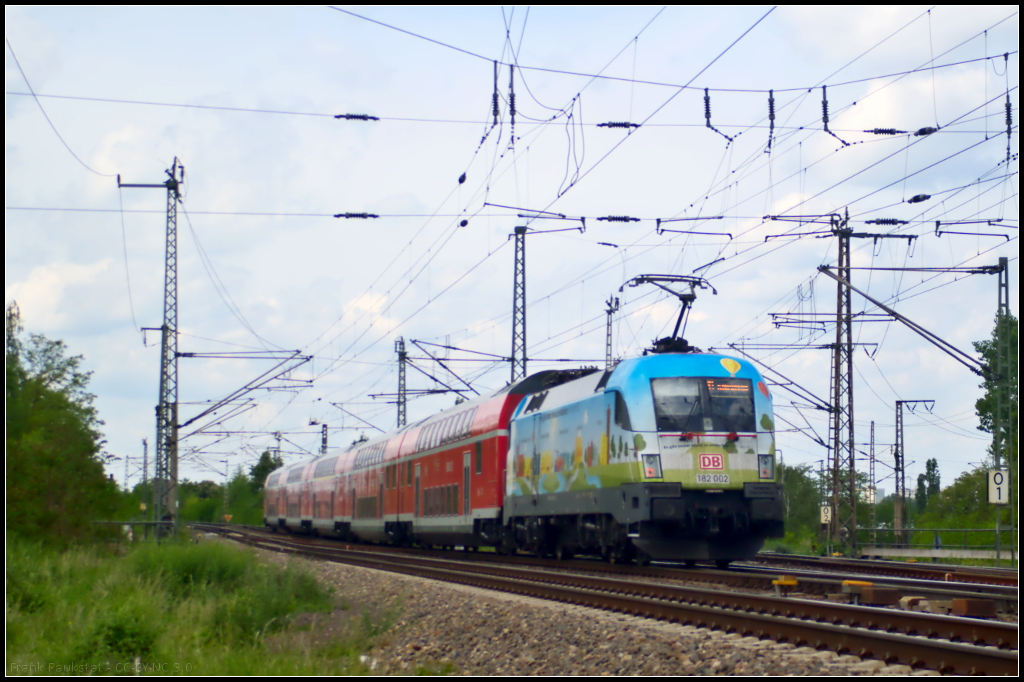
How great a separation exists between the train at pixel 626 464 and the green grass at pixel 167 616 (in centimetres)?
554

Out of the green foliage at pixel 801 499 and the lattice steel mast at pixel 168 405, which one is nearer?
the lattice steel mast at pixel 168 405

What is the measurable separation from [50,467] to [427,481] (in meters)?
11.7

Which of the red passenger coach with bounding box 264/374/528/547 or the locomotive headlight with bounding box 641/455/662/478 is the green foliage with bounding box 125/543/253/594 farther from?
the locomotive headlight with bounding box 641/455/662/478

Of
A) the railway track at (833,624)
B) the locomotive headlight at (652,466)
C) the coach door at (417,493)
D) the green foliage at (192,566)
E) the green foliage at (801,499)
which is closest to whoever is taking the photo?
the railway track at (833,624)

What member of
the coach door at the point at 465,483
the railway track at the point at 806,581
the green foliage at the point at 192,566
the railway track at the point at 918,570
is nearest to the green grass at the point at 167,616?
the green foliage at the point at 192,566

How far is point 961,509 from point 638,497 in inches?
2979

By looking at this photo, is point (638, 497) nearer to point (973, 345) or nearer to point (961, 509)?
point (973, 345)

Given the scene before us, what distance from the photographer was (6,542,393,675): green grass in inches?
526

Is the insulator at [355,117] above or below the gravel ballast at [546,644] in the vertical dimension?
above

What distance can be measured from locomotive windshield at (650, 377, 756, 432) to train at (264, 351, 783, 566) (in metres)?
0.02

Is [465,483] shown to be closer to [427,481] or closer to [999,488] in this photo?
[427,481]

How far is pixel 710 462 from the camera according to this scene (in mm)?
19562

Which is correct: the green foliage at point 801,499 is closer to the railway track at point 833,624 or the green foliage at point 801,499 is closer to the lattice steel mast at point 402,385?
the lattice steel mast at point 402,385

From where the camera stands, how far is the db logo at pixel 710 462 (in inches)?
768
